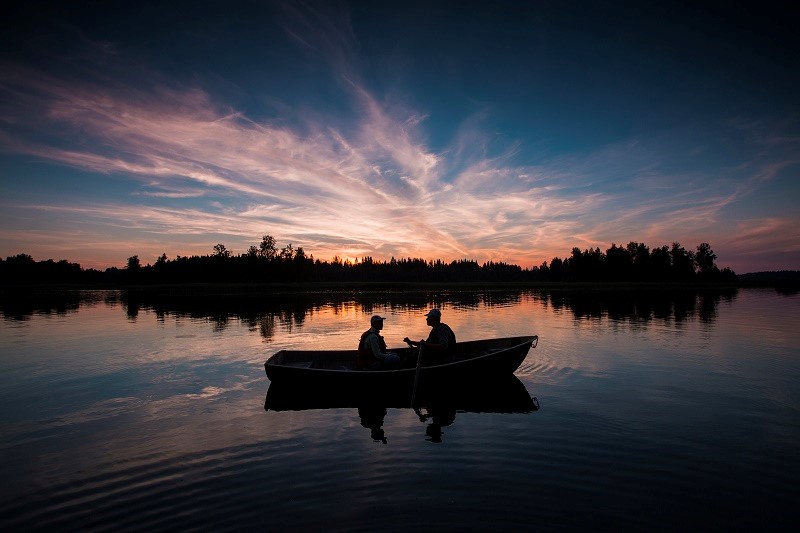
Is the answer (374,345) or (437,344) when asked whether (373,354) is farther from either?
(437,344)

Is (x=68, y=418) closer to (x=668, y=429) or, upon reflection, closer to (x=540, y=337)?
(x=668, y=429)

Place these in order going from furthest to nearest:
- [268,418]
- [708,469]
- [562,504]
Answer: [268,418]
[708,469]
[562,504]

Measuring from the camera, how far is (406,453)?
10320 millimetres

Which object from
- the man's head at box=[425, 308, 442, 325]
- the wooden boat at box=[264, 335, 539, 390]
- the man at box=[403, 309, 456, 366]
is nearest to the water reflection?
the wooden boat at box=[264, 335, 539, 390]

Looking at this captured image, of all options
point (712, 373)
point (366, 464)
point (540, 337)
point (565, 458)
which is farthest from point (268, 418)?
point (540, 337)

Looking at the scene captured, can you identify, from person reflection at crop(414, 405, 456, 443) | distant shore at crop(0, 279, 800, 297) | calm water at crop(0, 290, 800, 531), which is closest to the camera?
calm water at crop(0, 290, 800, 531)

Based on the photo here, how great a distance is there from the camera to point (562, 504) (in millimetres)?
7785

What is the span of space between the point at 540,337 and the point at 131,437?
2433cm

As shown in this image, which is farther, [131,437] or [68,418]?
[68,418]

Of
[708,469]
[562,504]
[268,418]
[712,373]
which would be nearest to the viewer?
[562,504]

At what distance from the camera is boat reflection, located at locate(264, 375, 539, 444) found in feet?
44.6

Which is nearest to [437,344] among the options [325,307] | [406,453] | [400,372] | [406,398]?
[400,372]

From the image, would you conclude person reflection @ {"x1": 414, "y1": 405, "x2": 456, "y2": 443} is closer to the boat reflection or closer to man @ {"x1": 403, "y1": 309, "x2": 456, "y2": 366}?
the boat reflection

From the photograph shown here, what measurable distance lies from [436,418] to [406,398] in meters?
2.43
